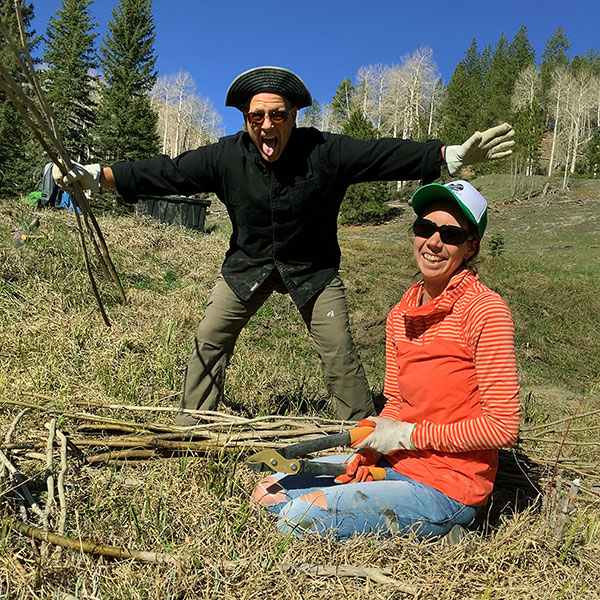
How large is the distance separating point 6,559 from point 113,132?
24.6 meters

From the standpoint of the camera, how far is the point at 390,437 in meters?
1.90

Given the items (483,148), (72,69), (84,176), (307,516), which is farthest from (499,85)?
(307,516)

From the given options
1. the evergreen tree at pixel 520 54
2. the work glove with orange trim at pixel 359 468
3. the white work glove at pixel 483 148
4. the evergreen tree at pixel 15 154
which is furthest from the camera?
the evergreen tree at pixel 520 54

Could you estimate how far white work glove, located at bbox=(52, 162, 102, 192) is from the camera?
7.56 feet

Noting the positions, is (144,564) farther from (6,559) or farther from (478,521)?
(478,521)

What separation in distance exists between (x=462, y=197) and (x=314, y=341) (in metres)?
1.38

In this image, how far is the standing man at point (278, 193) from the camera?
2711mm

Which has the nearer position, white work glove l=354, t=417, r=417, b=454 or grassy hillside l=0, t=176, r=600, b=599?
grassy hillside l=0, t=176, r=600, b=599

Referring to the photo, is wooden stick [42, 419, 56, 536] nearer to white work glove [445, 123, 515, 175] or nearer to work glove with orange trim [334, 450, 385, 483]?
work glove with orange trim [334, 450, 385, 483]

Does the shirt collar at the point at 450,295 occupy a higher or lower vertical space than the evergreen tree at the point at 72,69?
lower

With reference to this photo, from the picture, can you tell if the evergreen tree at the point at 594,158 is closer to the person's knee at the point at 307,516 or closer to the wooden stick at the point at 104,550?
the person's knee at the point at 307,516

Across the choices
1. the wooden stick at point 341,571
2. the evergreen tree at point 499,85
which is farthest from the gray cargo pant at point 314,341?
the evergreen tree at point 499,85

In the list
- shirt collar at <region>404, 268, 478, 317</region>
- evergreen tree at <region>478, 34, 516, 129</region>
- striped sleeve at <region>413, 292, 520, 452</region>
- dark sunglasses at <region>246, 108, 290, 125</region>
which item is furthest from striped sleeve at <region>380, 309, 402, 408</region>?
evergreen tree at <region>478, 34, 516, 129</region>

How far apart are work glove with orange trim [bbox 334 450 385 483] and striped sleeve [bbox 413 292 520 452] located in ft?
0.95
